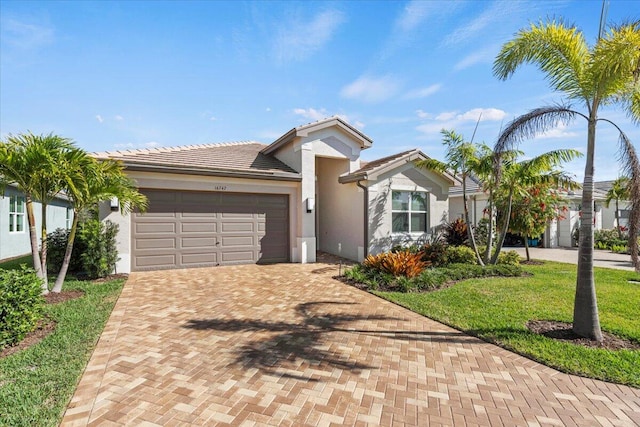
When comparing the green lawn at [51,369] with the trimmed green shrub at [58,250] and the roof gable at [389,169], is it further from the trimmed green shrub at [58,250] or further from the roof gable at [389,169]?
the roof gable at [389,169]

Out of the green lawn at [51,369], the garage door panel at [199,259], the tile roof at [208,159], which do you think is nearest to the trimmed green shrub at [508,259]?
the tile roof at [208,159]

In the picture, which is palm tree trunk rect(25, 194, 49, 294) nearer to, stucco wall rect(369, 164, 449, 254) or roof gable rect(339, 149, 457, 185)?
roof gable rect(339, 149, 457, 185)

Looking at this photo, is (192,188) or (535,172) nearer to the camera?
(535,172)

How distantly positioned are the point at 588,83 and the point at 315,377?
20.6 ft

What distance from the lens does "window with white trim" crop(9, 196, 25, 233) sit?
13.7 meters

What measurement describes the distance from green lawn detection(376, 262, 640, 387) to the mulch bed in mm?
171

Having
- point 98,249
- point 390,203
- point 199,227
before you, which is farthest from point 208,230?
point 390,203

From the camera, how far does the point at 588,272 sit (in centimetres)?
507

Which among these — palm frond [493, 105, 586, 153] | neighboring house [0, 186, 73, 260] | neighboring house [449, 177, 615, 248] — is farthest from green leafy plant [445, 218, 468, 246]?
neighboring house [0, 186, 73, 260]

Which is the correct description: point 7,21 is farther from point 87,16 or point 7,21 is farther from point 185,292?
point 185,292

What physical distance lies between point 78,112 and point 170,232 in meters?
5.60

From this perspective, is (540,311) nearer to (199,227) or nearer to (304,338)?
(304,338)

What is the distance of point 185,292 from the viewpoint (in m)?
7.88

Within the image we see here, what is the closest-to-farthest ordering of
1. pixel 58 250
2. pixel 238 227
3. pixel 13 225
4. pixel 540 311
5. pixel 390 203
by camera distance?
pixel 540 311 < pixel 58 250 < pixel 238 227 < pixel 390 203 < pixel 13 225
